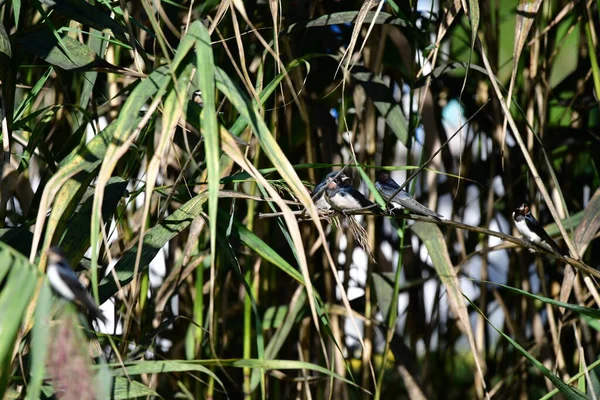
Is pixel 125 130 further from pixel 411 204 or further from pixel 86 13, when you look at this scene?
pixel 411 204

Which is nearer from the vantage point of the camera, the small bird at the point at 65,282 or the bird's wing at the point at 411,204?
the small bird at the point at 65,282

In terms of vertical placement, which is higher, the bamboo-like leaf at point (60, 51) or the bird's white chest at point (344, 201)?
the bamboo-like leaf at point (60, 51)

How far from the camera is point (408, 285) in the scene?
2.03m

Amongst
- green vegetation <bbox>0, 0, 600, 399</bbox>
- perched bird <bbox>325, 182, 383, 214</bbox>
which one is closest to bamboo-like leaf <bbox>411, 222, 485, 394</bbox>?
green vegetation <bbox>0, 0, 600, 399</bbox>

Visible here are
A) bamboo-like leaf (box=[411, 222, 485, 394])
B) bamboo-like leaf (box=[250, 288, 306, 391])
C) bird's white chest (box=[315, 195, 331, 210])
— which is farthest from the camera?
bamboo-like leaf (box=[250, 288, 306, 391])

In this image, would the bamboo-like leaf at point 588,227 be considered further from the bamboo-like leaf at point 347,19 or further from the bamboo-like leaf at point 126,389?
the bamboo-like leaf at point 126,389

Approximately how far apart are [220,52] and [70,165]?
30.1 inches

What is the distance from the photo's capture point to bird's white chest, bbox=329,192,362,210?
1.60 meters

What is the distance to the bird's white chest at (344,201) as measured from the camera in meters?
1.60

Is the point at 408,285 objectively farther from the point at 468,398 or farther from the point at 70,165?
the point at 70,165

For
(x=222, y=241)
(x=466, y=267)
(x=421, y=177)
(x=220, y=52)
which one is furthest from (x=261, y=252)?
(x=466, y=267)

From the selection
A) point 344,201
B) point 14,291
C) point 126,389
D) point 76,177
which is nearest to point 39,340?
point 14,291

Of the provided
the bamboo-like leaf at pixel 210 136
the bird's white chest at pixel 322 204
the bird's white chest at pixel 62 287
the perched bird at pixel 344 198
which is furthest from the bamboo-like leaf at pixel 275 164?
the bird's white chest at pixel 322 204

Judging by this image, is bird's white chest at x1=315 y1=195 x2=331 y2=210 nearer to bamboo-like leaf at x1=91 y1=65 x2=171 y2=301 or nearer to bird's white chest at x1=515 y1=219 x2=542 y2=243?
bird's white chest at x1=515 y1=219 x2=542 y2=243
